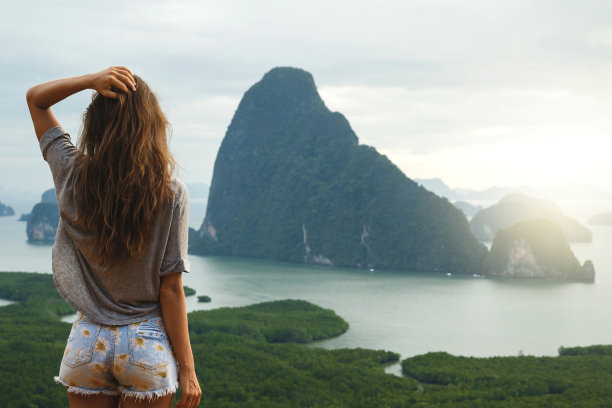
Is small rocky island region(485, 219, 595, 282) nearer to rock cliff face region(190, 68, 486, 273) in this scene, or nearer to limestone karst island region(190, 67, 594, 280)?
limestone karst island region(190, 67, 594, 280)

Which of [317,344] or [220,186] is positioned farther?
[220,186]

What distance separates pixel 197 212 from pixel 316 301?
411 feet

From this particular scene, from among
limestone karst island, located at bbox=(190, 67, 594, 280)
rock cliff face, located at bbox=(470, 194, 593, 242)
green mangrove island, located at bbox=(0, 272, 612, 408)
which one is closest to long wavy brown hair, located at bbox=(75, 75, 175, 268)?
green mangrove island, located at bbox=(0, 272, 612, 408)

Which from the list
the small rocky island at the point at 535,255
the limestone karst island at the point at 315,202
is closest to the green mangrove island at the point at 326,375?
the small rocky island at the point at 535,255

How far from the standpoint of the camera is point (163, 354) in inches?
52.6

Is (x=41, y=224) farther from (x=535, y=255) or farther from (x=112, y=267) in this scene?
(x=112, y=267)

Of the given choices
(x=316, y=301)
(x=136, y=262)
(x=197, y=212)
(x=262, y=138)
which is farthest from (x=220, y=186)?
(x=197, y=212)

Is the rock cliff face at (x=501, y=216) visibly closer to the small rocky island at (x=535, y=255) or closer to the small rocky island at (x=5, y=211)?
the small rocky island at (x=535, y=255)

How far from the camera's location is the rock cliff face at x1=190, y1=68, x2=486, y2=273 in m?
52.8

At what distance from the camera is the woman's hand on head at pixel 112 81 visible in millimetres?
1326

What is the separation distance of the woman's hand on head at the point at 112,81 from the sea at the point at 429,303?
733 inches

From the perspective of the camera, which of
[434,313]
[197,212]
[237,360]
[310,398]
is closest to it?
[310,398]

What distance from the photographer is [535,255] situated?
149 ft

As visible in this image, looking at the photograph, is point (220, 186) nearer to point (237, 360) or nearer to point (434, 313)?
point (434, 313)
